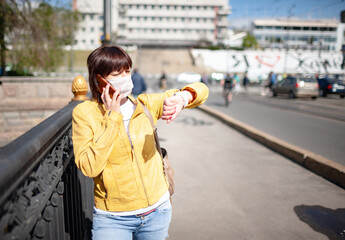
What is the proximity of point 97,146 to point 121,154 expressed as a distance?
18 cm

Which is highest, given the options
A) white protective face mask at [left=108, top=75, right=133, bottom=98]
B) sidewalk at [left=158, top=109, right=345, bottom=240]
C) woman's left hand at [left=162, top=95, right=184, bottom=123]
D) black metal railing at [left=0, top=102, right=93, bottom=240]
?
white protective face mask at [left=108, top=75, right=133, bottom=98]

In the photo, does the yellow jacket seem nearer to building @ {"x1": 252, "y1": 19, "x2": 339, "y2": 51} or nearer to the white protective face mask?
the white protective face mask

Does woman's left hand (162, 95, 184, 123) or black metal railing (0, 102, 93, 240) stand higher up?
woman's left hand (162, 95, 184, 123)

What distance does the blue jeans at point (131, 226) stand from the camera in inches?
66.2

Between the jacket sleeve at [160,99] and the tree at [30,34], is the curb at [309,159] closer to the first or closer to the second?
the jacket sleeve at [160,99]

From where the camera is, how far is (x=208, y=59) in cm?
6506

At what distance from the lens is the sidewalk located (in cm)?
322

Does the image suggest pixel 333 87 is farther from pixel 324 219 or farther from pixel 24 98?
pixel 324 219

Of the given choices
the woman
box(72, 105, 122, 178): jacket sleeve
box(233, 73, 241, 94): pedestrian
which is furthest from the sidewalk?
box(233, 73, 241, 94): pedestrian

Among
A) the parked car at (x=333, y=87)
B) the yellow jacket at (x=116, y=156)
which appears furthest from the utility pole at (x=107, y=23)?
the parked car at (x=333, y=87)

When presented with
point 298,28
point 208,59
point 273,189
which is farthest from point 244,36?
point 273,189

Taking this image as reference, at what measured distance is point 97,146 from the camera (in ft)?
4.96

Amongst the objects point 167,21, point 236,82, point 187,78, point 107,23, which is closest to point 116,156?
point 107,23

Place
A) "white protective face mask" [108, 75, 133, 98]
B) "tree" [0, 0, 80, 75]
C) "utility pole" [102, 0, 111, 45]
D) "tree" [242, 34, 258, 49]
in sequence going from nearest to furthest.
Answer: "white protective face mask" [108, 75, 133, 98] < "utility pole" [102, 0, 111, 45] < "tree" [0, 0, 80, 75] < "tree" [242, 34, 258, 49]
